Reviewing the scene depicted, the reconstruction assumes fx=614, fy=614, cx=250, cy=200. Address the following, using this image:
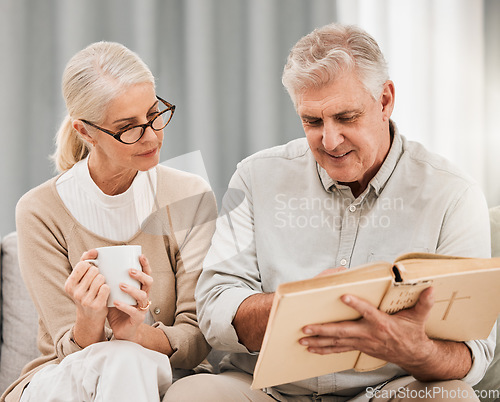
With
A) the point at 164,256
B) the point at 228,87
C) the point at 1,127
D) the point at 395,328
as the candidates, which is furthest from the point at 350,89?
the point at 1,127

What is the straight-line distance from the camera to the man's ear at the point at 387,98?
141cm

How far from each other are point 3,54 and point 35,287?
3.95ft

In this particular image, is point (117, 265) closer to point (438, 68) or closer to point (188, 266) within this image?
point (188, 266)

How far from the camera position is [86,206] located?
1644 millimetres

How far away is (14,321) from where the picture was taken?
1.82 metres

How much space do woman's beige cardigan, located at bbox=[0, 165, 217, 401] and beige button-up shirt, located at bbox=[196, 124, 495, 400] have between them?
94 mm

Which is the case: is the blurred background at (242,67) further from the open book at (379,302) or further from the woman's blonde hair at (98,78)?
the open book at (379,302)

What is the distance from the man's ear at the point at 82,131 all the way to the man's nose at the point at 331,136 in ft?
2.13

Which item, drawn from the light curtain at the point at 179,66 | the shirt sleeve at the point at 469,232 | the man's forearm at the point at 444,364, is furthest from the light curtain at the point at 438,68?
the man's forearm at the point at 444,364

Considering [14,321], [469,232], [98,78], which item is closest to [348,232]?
[469,232]

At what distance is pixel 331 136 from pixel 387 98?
0.64 ft

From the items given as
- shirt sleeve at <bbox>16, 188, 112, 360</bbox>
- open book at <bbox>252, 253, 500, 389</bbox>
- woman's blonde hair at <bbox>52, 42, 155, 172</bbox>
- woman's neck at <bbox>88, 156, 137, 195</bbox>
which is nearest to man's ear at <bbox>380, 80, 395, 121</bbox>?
open book at <bbox>252, 253, 500, 389</bbox>

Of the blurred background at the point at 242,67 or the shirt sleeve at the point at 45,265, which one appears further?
the blurred background at the point at 242,67

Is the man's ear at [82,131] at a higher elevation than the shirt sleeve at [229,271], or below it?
higher
